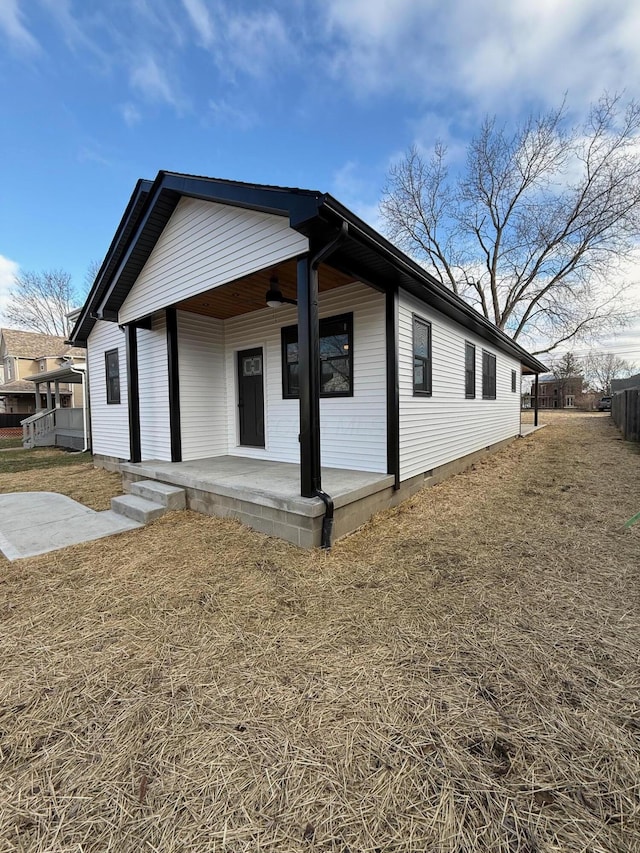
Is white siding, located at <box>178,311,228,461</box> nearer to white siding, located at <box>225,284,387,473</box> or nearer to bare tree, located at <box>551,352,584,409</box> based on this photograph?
white siding, located at <box>225,284,387,473</box>

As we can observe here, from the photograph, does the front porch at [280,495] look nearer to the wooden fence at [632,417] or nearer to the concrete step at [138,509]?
the concrete step at [138,509]

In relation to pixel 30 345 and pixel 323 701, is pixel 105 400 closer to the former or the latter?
pixel 323 701

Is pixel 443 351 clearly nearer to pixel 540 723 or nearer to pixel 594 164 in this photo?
pixel 540 723

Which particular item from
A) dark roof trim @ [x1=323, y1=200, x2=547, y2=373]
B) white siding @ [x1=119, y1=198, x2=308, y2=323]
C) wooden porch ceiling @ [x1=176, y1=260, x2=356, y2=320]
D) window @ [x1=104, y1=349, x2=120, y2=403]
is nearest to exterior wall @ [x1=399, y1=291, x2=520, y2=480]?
dark roof trim @ [x1=323, y1=200, x2=547, y2=373]

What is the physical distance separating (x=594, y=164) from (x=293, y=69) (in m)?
17.8

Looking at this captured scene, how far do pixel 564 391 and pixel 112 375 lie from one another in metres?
55.1

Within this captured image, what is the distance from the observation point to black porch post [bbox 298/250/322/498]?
3760mm

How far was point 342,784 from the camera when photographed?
4.56ft

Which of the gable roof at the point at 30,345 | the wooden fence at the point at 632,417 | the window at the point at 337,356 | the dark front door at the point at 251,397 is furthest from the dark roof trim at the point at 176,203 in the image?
the gable roof at the point at 30,345

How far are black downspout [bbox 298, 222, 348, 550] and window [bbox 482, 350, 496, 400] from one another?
6.91m

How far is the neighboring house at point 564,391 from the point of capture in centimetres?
4822

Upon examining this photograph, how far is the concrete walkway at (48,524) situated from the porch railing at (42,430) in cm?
997

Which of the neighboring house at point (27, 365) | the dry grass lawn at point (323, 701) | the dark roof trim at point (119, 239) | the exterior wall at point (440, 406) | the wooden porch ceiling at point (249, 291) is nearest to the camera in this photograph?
the dry grass lawn at point (323, 701)

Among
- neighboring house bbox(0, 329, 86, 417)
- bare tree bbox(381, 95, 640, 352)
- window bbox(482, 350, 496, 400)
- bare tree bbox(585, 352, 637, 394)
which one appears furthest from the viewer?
bare tree bbox(585, 352, 637, 394)
